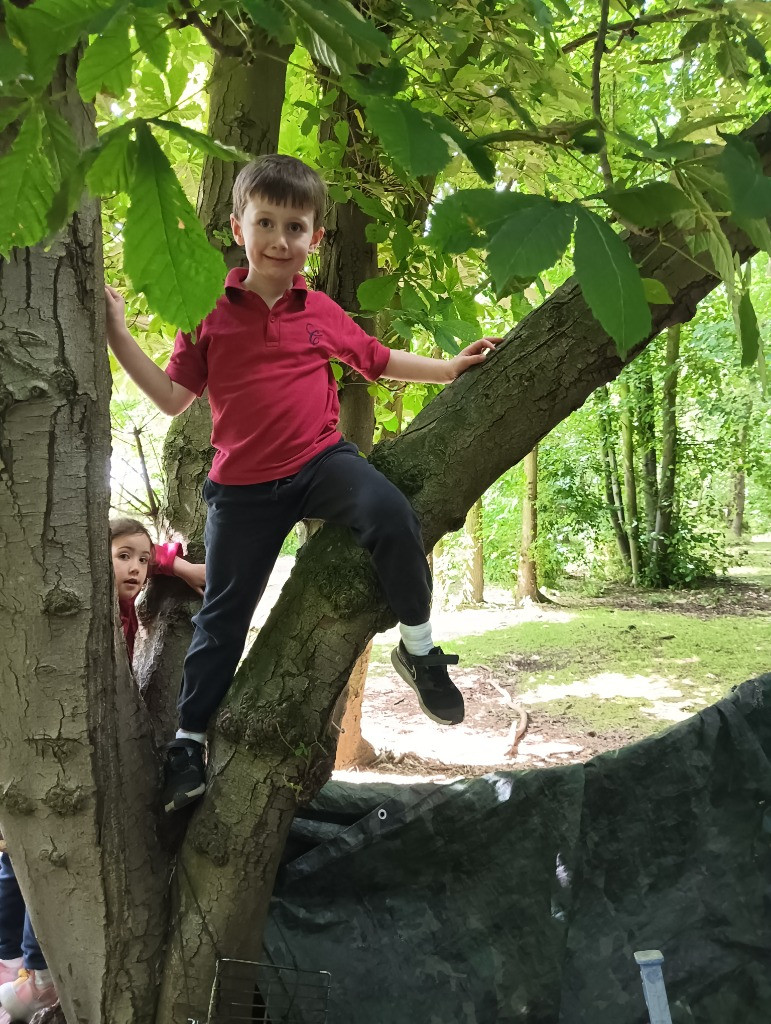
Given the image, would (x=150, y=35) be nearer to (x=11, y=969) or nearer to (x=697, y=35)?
(x=697, y=35)

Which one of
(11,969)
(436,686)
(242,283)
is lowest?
(11,969)

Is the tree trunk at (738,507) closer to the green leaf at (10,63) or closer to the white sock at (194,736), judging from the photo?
the white sock at (194,736)

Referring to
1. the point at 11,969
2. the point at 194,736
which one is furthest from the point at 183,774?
the point at 11,969

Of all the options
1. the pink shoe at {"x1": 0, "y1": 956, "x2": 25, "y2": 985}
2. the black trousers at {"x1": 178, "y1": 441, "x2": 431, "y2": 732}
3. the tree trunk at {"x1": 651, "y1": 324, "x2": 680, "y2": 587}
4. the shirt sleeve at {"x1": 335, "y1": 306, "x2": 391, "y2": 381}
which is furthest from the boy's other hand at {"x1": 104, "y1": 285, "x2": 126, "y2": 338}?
the tree trunk at {"x1": 651, "y1": 324, "x2": 680, "y2": 587}

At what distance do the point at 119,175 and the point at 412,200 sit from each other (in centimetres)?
195

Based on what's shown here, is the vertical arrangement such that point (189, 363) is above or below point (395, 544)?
above

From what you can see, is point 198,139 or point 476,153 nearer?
point 198,139

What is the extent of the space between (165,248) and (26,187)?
126 millimetres

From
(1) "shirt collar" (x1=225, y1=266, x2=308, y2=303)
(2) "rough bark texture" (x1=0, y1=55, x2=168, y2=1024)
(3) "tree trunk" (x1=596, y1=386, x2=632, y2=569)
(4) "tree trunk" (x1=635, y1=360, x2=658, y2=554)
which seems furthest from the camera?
(3) "tree trunk" (x1=596, y1=386, x2=632, y2=569)

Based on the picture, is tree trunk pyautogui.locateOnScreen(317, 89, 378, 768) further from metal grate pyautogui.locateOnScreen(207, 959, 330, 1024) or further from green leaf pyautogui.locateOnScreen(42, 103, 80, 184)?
green leaf pyautogui.locateOnScreen(42, 103, 80, 184)

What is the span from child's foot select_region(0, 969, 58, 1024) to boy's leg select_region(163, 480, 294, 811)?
2.68 ft

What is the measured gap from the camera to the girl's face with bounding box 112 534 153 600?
6.02ft

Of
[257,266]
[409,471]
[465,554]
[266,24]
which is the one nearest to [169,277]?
[266,24]

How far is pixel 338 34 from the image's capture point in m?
0.53
